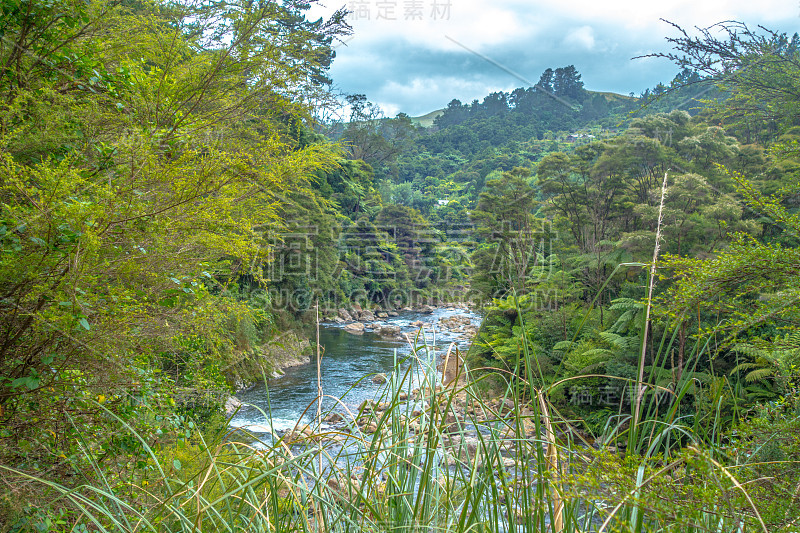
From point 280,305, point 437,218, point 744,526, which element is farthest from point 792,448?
point 437,218

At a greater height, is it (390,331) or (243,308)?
(243,308)

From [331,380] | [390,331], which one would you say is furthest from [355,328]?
[331,380]

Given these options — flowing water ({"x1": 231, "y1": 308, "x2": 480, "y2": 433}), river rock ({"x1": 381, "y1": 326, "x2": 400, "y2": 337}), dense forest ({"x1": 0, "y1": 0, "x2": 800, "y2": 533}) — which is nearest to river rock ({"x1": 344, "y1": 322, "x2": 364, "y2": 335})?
flowing water ({"x1": 231, "y1": 308, "x2": 480, "y2": 433})

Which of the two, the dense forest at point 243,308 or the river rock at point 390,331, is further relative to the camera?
the river rock at point 390,331

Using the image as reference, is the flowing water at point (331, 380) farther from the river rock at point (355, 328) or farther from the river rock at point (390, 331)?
the river rock at point (390, 331)

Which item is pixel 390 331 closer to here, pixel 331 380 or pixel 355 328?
→ pixel 355 328

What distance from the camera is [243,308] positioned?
227 inches

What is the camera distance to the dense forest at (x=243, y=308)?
98 centimetres

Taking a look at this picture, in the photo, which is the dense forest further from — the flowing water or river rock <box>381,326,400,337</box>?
river rock <box>381,326,400,337</box>

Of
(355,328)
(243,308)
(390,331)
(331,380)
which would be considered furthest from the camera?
(355,328)

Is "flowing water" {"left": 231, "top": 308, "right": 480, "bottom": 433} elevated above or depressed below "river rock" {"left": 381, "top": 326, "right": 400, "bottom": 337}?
below

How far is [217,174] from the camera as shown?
394 centimetres

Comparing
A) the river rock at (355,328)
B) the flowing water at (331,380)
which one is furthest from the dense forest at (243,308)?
the river rock at (355,328)

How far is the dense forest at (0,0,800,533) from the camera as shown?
984mm
